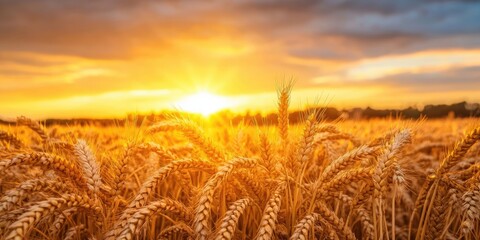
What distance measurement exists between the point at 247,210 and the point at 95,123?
8.74 m

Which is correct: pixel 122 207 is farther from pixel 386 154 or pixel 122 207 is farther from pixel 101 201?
pixel 386 154

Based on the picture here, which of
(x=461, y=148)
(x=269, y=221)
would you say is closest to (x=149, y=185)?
(x=269, y=221)

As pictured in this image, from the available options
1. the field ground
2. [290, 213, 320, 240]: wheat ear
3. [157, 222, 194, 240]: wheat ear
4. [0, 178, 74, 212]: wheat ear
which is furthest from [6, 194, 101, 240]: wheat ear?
[290, 213, 320, 240]: wheat ear

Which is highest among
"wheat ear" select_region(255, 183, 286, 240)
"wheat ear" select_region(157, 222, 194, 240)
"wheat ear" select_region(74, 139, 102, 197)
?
"wheat ear" select_region(74, 139, 102, 197)

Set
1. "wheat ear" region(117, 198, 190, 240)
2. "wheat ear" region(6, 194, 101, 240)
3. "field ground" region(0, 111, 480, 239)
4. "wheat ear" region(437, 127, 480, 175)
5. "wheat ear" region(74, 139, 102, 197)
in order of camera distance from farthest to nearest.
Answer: "wheat ear" region(437, 127, 480, 175), "wheat ear" region(74, 139, 102, 197), "field ground" region(0, 111, 480, 239), "wheat ear" region(117, 198, 190, 240), "wheat ear" region(6, 194, 101, 240)

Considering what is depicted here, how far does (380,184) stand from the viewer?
2.88 metres

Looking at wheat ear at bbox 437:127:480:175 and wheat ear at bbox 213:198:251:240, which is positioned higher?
wheat ear at bbox 437:127:480:175

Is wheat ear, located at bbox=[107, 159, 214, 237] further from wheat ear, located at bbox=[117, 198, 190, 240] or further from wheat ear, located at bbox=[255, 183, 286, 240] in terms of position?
wheat ear, located at bbox=[255, 183, 286, 240]

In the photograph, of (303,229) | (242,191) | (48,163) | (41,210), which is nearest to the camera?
(41,210)

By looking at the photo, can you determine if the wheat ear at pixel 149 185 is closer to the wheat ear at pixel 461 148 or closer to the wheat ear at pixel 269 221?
the wheat ear at pixel 269 221

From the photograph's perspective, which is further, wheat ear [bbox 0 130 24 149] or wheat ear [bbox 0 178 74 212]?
wheat ear [bbox 0 130 24 149]

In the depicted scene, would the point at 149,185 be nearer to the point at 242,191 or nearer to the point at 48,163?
the point at 48,163

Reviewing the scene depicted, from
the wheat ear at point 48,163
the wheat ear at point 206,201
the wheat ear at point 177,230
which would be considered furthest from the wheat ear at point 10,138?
the wheat ear at point 206,201

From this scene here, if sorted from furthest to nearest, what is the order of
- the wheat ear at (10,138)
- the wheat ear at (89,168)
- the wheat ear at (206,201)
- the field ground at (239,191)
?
the wheat ear at (10,138)
the wheat ear at (89,168)
the field ground at (239,191)
the wheat ear at (206,201)
